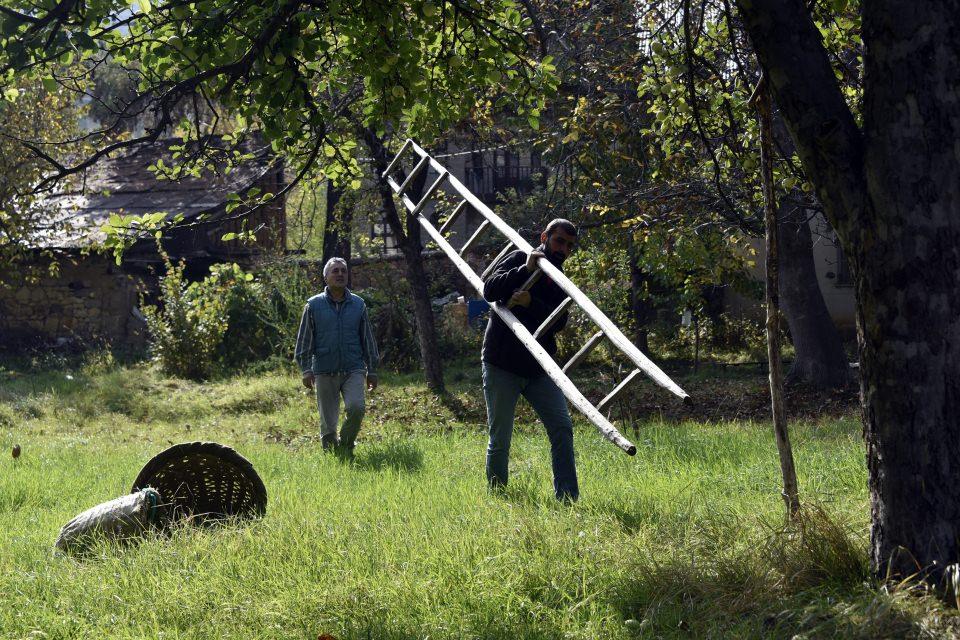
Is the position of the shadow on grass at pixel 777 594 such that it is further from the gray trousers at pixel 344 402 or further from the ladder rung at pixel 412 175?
the gray trousers at pixel 344 402

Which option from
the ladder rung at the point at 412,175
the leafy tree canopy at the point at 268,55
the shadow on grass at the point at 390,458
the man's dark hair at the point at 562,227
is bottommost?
the shadow on grass at the point at 390,458

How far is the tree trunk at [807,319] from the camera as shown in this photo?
47.3 feet

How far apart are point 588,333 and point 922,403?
1469 centimetres

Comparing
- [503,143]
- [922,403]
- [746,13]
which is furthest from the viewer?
[503,143]

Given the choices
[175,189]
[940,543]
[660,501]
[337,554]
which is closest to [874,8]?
[940,543]

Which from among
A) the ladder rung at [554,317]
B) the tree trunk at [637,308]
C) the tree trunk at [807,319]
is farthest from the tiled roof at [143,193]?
the ladder rung at [554,317]

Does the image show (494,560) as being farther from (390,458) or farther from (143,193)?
(143,193)

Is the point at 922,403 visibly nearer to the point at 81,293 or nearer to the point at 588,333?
the point at 588,333

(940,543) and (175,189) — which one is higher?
(175,189)

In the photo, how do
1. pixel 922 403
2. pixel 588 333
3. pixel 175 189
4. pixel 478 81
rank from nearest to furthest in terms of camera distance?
pixel 922 403 → pixel 478 81 → pixel 588 333 → pixel 175 189

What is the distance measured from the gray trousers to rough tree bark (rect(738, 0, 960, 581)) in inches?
233

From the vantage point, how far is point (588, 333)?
1866cm

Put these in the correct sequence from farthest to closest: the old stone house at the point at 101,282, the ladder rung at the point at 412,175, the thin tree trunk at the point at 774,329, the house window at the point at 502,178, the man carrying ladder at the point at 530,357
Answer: the house window at the point at 502,178
the old stone house at the point at 101,282
the ladder rung at the point at 412,175
the man carrying ladder at the point at 530,357
the thin tree trunk at the point at 774,329

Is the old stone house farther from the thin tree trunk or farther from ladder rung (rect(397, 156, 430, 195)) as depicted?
the thin tree trunk
